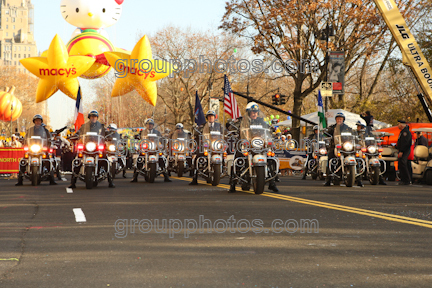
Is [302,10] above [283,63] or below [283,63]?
above

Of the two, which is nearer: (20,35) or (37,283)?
(37,283)

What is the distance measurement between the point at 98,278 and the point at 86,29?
52.1 ft

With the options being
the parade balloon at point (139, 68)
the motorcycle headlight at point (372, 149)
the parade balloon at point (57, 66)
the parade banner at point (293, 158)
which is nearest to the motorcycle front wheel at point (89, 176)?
the parade balloon at point (139, 68)

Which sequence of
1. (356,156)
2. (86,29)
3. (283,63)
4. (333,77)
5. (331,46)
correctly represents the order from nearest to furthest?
(356,156)
(86,29)
(333,77)
(331,46)
(283,63)

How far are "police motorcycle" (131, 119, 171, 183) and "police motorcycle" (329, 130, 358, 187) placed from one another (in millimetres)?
5545

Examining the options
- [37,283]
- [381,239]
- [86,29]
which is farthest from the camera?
[86,29]

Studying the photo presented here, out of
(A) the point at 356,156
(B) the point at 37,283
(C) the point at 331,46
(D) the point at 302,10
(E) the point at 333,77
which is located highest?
(D) the point at 302,10

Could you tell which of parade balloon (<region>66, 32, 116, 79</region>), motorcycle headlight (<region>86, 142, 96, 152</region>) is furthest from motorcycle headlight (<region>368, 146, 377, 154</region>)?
parade balloon (<region>66, 32, 116, 79</region>)

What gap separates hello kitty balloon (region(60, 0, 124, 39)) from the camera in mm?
19047

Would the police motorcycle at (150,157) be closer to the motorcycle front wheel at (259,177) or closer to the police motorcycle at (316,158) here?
the police motorcycle at (316,158)

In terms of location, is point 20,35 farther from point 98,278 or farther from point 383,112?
point 98,278

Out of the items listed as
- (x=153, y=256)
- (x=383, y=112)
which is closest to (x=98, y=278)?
(x=153, y=256)

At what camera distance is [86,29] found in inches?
777

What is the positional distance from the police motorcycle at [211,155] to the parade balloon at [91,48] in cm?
478
